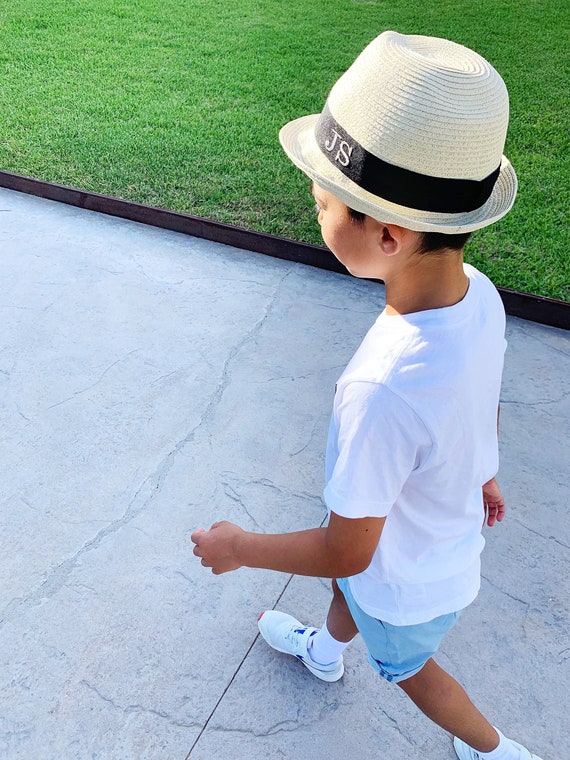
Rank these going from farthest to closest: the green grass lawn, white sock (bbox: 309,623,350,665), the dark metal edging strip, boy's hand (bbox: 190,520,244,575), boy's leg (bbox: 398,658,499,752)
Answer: the green grass lawn < the dark metal edging strip < white sock (bbox: 309,623,350,665) < boy's leg (bbox: 398,658,499,752) < boy's hand (bbox: 190,520,244,575)

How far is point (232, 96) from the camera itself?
15.4 feet

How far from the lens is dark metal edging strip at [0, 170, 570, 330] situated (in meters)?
2.75

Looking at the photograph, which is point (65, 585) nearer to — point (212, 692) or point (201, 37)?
point (212, 692)

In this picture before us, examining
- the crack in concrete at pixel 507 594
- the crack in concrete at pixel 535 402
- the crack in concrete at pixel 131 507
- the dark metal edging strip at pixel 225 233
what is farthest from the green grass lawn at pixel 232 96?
the crack in concrete at pixel 507 594

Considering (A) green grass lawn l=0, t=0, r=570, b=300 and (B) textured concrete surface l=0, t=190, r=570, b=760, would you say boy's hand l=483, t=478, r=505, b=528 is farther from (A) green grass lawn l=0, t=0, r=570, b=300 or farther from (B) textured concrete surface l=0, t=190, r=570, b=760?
(A) green grass lawn l=0, t=0, r=570, b=300

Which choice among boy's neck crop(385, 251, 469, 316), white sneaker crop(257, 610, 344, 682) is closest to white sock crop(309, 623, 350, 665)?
white sneaker crop(257, 610, 344, 682)

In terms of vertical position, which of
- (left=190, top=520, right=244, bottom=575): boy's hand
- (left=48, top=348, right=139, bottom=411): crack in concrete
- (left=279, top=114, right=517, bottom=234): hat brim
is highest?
(left=279, top=114, right=517, bottom=234): hat brim

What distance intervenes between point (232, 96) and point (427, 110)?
167 inches

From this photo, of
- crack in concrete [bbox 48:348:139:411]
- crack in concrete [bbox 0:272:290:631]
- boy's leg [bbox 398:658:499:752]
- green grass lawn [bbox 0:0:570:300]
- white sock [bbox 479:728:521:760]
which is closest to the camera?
boy's leg [bbox 398:658:499:752]

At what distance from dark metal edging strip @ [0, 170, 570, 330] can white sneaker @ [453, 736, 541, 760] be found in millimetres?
1737

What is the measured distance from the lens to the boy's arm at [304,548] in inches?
36.5

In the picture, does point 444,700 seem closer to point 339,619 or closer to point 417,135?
point 339,619

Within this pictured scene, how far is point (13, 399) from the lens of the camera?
236 centimetres

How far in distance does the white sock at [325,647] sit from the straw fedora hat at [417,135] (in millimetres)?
977
